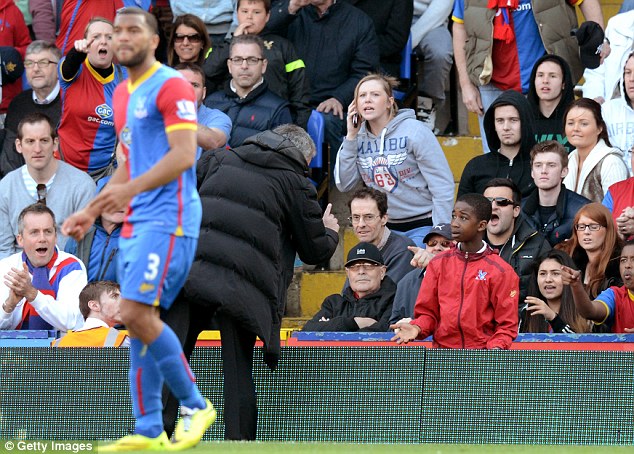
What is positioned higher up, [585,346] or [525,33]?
[525,33]

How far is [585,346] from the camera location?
25.6ft

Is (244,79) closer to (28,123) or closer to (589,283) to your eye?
(28,123)

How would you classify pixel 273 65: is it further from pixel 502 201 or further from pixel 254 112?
pixel 502 201

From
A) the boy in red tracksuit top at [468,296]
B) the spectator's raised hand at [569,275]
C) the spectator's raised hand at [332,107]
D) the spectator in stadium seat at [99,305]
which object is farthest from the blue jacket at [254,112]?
the spectator's raised hand at [569,275]

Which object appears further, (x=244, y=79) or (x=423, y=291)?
(x=244, y=79)

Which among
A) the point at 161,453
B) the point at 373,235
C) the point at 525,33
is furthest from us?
the point at 525,33

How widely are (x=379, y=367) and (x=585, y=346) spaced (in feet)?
Result: 4.30

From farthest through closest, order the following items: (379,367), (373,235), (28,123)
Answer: (28,123)
(373,235)
(379,367)

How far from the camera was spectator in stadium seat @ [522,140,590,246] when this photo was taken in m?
9.36

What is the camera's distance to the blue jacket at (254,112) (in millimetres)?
10680

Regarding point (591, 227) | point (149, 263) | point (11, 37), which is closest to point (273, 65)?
point (11, 37)

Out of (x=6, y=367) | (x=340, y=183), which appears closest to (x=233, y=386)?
(x=6, y=367)

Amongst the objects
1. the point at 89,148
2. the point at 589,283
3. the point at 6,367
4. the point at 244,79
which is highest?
the point at 244,79

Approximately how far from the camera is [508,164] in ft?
33.2
